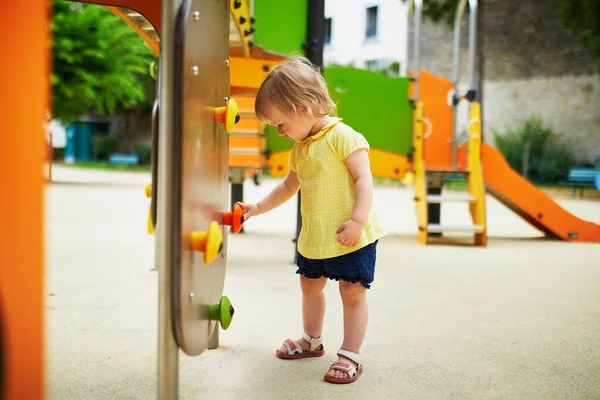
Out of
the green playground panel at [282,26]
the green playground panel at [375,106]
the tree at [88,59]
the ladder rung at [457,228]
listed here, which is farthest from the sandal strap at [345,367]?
the tree at [88,59]

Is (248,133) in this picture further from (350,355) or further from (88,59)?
(88,59)

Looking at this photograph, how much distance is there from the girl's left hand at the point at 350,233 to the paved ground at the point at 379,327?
406 mm

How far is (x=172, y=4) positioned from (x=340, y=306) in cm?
176

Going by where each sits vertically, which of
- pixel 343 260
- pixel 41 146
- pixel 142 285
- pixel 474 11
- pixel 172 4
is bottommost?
pixel 142 285

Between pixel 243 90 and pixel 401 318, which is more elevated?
pixel 243 90

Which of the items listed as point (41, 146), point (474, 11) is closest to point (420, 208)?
point (474, 11)

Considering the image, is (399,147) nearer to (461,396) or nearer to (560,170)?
(461,396)

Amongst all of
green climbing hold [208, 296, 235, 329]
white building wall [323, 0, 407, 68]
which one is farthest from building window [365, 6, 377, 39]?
green climbing hold [208, 296, 235, 329]

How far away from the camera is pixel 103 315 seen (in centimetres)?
242

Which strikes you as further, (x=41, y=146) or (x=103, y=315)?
(x=103, y=315)

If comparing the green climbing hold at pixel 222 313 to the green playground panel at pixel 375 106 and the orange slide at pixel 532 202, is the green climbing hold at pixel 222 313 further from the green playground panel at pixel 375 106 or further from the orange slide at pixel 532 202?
the orange slide at pixel 532 202

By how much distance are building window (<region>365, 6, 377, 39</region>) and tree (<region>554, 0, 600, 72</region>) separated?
28.9 feet

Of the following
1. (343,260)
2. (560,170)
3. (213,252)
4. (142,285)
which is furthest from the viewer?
(560,170)

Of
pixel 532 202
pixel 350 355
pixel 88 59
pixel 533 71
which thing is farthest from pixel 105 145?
pixel 350 355
